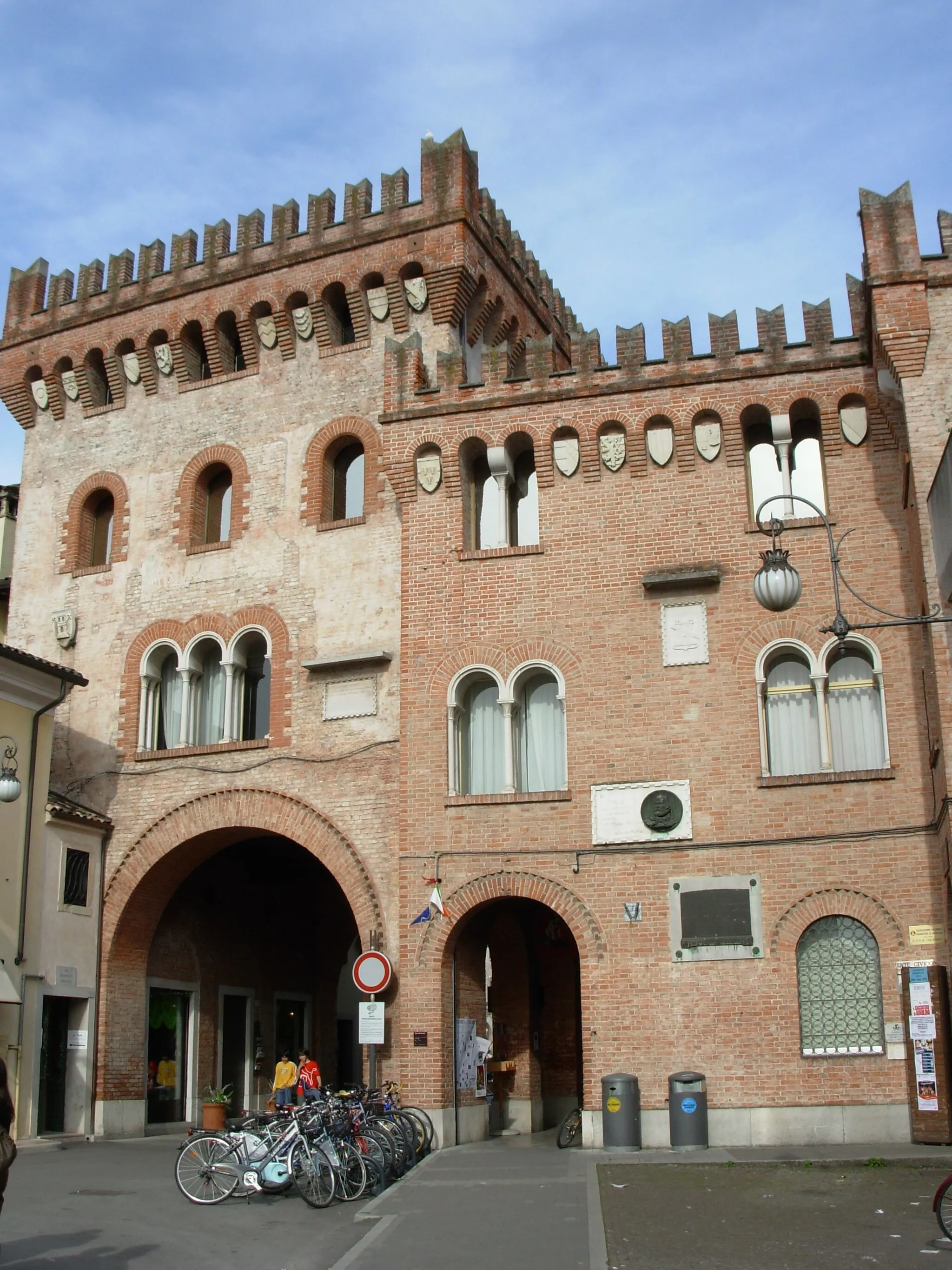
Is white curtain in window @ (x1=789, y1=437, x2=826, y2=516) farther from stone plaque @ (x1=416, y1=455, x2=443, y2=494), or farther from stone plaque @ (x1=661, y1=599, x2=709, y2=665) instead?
stone plaque @ (x1=416, y1=455, x2=443, y2=494)

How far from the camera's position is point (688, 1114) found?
17.6 m

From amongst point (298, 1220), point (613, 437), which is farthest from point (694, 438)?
point (298, 1220)

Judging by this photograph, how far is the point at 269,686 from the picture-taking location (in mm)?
23031

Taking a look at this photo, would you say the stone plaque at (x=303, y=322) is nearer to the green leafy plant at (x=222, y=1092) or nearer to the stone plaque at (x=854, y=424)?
the stone plaque at (x=854, y=424)

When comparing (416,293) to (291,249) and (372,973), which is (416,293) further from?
(372,973)

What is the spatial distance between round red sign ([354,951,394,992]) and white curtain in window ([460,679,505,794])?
2.83m

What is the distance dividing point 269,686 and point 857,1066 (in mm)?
11159

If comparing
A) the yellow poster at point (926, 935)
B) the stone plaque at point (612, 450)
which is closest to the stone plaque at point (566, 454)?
the stone plaque at point (612, 450)

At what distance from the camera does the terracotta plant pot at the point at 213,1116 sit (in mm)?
18844

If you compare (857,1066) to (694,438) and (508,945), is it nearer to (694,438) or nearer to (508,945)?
(508,945)

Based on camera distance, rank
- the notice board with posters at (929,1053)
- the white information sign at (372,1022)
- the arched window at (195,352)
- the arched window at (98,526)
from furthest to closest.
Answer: the arched window at (98,526) < the arched window at (195,352) < the white information sign at (372,1022) < the notice board with posters at (929,1053)

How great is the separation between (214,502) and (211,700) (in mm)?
3913

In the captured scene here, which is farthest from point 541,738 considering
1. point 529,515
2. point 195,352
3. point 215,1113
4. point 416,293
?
point 195,352

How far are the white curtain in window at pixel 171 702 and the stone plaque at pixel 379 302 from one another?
7073mm
